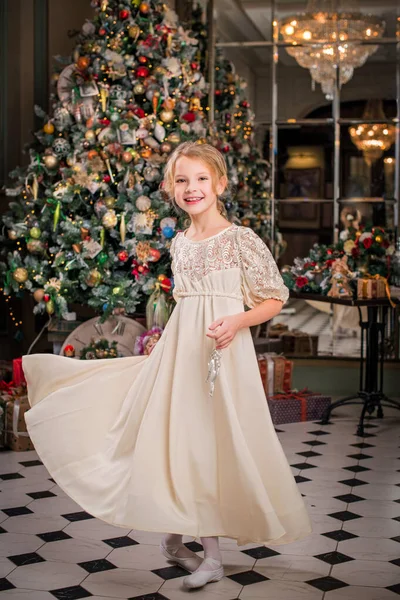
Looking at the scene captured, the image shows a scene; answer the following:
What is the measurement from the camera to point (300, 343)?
8234 mm

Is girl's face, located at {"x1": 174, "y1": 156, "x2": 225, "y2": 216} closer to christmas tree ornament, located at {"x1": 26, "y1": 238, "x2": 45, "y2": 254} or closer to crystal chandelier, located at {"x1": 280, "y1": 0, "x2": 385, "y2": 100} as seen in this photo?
christmas tree ornament, located at {"x1": 26, "y1": 238, "x2": 45, "y2": 254}

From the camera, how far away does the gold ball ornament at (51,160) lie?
7.21 m

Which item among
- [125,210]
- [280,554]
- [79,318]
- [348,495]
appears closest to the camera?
[280,554]

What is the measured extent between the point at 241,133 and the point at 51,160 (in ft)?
5.98

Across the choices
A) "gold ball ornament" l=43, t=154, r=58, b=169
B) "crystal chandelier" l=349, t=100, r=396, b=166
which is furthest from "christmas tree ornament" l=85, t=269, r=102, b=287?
"crystal chandelier" l=349, t=100, r=396, b=166

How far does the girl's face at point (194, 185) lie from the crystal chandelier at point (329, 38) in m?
4.79

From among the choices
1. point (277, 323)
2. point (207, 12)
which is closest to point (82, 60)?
point (207, 12)

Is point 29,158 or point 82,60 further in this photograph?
point 29,158

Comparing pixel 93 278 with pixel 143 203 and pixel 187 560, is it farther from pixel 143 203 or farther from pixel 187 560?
pixel 187 560

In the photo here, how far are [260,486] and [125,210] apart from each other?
151 inches

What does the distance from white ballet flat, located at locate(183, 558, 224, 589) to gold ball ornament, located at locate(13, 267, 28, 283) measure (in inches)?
153

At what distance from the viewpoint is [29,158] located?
26.4 feet

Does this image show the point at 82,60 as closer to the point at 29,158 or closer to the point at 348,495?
the point at 29,158

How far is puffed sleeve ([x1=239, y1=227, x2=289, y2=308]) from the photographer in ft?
11.9
